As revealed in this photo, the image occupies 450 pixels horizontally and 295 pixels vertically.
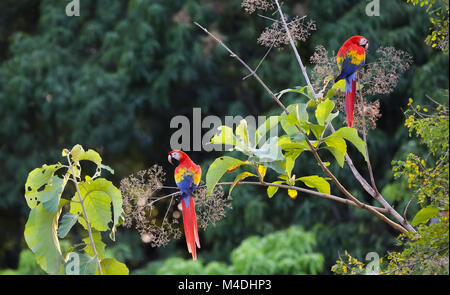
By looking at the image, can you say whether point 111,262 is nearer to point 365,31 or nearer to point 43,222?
point 43,222

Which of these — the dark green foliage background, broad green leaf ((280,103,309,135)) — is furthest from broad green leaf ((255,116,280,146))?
the dark green foliage background

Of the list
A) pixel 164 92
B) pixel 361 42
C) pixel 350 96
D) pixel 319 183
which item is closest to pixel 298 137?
pixel 319 183

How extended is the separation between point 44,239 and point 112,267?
0.11m

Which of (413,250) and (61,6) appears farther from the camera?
(61,6)

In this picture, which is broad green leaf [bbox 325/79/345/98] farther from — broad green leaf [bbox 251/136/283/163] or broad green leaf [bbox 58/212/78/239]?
broad green leaf [bbox 58/212/78/239]

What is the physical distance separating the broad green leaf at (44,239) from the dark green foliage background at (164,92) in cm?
264

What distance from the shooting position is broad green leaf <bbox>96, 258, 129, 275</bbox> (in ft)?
2.71

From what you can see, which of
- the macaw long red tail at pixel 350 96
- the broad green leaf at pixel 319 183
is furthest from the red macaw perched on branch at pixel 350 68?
the broad green leaf at pixel 319 183

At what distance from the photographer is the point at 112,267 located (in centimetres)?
84

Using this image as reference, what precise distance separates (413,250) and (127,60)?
3.08 meters

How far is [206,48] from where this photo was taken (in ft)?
12.6

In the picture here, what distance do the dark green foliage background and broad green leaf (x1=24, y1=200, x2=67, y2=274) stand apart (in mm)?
2641
